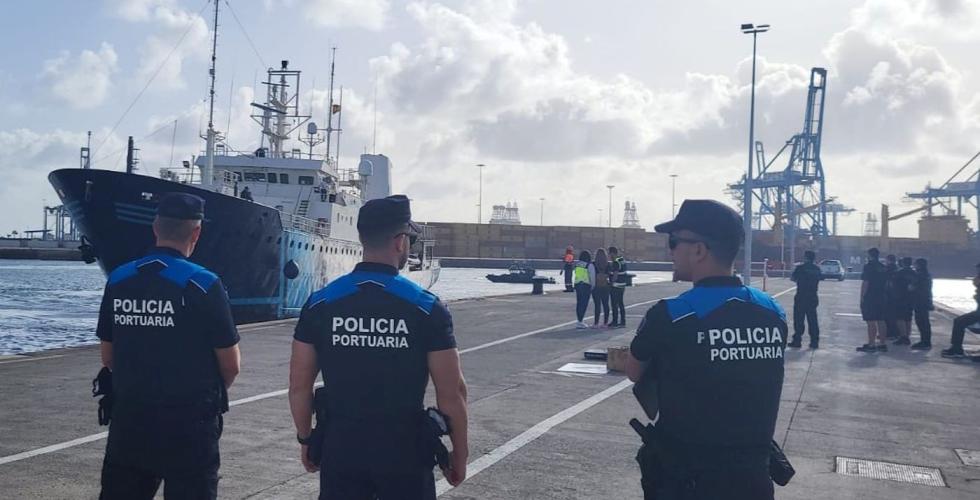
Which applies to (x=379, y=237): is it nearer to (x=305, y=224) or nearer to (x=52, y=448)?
(x=52, y=448)

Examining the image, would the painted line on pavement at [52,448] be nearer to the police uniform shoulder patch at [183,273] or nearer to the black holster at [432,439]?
A: the police uniform shoulder patch at [183,273]

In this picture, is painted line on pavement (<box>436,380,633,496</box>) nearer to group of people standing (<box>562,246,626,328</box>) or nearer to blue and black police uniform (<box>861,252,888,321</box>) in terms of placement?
blue and black police uniform (<box>861,252,888,321</box>)

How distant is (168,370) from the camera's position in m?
3.78

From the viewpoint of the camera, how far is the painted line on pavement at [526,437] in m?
6.68

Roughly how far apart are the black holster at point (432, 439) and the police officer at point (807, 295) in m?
13.6

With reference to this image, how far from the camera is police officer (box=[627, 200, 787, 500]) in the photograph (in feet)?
10.6

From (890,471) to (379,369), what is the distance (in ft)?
18.4

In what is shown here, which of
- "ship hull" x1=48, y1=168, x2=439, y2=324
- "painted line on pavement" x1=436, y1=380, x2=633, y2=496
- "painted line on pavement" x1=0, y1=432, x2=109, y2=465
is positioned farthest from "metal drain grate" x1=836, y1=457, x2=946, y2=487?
"ship hull" x1=48, y1=168, x2=439, y2=324

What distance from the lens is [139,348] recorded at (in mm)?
3830

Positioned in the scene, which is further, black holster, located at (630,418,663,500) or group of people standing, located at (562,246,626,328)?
group of people standing, located at (562,246,626,328)

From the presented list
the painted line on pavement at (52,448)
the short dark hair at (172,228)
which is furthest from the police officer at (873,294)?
the short dark hair at (172,228)

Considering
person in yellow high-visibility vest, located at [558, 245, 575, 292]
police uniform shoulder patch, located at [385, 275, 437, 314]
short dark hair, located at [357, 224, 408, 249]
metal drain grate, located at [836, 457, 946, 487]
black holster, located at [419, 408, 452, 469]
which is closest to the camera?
black holster, located at [419, 408, 452, 469]

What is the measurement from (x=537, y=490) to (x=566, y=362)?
24.8ft

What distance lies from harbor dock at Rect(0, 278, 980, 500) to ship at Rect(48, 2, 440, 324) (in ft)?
21.3
